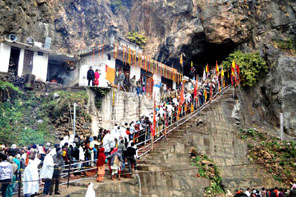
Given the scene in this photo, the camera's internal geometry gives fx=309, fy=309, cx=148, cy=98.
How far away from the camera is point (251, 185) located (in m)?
16.1

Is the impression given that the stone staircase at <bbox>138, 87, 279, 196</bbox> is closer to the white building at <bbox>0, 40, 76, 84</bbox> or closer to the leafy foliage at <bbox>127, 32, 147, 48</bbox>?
the white building at <bbox>0, 40, 76, 84</bbox>

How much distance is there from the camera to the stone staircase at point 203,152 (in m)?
12.4

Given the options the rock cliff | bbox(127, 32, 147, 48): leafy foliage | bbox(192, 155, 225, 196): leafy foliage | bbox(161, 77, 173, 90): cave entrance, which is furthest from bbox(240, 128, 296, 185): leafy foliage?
bbox(127, 32, 147, 48): leafy foliage

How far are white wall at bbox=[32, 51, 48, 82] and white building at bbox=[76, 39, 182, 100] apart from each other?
8.59 ft

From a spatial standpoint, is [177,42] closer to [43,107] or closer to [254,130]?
[254,130]

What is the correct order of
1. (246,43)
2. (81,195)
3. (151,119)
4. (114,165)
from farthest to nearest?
1. (246,43)
2. (151,119)
3. (114,165)
4. (81,195)

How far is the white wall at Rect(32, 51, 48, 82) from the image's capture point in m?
22.0

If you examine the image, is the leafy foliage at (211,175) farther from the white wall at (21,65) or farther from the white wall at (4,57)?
the white wall at (4,57)

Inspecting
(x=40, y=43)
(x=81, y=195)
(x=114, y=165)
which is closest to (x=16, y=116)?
(x=40, y=43)

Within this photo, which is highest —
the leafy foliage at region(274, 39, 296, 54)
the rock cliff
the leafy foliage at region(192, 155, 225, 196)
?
the rock cliff

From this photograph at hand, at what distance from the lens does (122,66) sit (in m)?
23.9

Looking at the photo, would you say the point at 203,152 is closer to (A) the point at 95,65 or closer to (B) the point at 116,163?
(B) the point at 116,163

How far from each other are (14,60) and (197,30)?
14468mm

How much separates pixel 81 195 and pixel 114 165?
2180 millimetres
